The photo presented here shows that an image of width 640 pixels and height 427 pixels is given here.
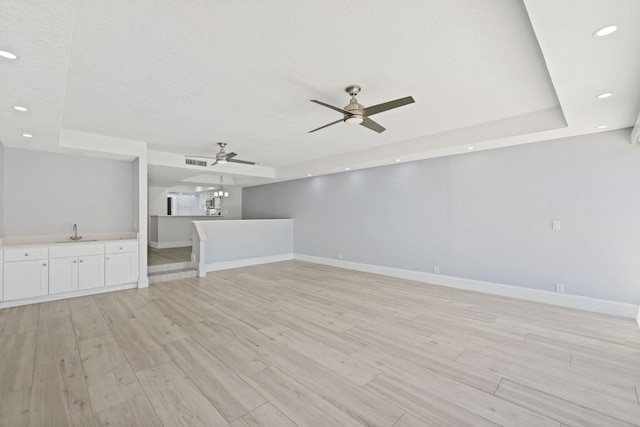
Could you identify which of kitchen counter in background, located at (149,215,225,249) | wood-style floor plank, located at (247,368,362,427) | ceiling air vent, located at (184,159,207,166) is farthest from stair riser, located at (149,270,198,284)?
wood-style floor plank, located at (247,368,362,427)

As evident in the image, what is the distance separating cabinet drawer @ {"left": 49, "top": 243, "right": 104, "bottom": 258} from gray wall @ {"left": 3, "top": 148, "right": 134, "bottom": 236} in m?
0.81

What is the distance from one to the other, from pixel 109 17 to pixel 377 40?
1928 millimetres

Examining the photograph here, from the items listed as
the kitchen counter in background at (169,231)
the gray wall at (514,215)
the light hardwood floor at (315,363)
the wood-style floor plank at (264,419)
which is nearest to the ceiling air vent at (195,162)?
the light hardwood floor at (315,363)

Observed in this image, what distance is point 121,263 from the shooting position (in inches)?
187

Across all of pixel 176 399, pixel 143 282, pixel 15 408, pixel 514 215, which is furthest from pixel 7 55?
pixel 514 215

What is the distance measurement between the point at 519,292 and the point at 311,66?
4.62m

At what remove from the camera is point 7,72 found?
6.91 feet

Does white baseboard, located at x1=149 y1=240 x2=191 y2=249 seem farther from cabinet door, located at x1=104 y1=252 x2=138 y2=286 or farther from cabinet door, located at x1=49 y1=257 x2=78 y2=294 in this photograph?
cabinet door, located at x1=49 y1=257 x2=78 y2=294

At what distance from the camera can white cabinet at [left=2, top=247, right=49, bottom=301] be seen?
3.81m

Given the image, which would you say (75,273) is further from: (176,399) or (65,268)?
(176,399)

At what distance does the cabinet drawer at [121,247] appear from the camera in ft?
15.2

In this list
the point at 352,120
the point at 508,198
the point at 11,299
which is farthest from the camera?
the point at 508,198

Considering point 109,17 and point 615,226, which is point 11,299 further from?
point 615,226

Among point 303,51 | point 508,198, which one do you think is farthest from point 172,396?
point 508,198
